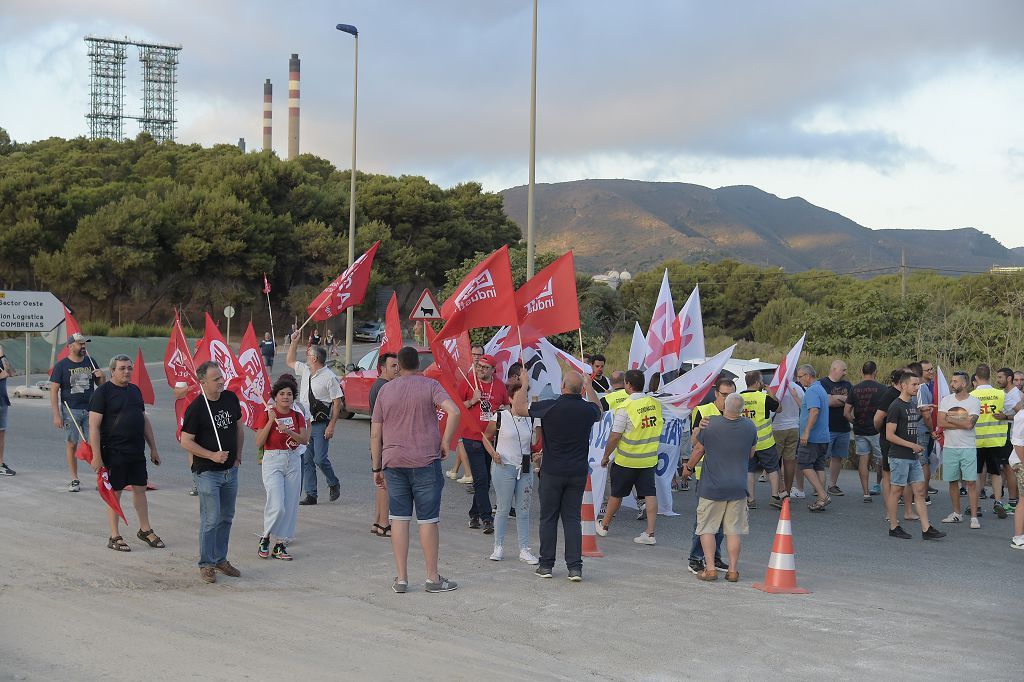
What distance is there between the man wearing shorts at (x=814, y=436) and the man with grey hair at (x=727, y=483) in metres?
4.02

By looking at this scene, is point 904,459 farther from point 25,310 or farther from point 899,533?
point 25,310

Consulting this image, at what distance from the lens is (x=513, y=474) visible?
907 cm

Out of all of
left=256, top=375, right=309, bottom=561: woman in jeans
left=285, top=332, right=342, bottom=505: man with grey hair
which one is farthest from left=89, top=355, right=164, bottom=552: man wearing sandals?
left=285, top=332, right=342, bottom=505: man with grey hair

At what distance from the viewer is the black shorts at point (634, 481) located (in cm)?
1020

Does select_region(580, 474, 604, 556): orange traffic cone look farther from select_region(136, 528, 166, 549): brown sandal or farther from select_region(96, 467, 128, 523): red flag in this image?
select_region(96, 467, 128, 523): red flag

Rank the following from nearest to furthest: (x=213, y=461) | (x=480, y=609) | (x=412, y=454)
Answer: (x=480, y=609) → (x=412, y=454) → (x=213, y=461)

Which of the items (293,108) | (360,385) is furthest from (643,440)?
(293,108)

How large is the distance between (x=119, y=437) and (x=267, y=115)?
97139mm

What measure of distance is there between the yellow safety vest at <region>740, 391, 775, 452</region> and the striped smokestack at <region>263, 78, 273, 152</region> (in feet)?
303

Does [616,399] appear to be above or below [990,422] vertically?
above

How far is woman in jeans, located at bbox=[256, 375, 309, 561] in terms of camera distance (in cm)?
900

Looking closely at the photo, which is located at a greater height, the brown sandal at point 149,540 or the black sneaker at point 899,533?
the brown sandal at point 149,540

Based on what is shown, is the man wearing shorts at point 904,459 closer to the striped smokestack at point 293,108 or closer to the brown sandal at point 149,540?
the brown sandal at point 149,540

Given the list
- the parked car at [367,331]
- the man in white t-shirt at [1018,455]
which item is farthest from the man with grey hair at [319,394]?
the parked car at [367,331]
